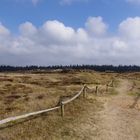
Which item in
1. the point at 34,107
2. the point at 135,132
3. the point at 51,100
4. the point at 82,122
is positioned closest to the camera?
the point at 135,132

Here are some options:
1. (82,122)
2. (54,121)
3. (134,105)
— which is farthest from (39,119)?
(134,105)

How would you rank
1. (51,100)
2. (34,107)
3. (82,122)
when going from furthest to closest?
1. (51,100)
2. (34,107)
3. (82,122)

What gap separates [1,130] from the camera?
63.3 feet

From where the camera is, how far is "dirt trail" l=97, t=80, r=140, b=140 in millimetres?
18094

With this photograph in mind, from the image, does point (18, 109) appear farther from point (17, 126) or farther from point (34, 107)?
point (17, 126)

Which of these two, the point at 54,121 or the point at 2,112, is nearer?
the point at 54,121

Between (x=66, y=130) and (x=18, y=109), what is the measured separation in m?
9.07

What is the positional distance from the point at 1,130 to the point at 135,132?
298 inches

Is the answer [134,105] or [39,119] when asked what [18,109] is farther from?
[134,105]

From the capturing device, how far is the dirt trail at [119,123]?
18.1 metres

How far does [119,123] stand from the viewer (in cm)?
2128

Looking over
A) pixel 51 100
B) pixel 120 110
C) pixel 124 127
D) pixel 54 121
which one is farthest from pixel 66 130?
pixel 51 100

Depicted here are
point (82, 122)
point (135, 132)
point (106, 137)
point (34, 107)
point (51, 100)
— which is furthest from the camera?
point (51, 100)

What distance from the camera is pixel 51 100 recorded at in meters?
30.4
